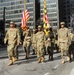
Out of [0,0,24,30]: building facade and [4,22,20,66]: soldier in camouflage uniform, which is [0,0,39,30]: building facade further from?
[4,22,20,66]: soldier in camouflage uniform

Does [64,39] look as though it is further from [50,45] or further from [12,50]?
[12,50]

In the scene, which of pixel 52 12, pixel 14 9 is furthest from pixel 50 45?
pixel 14 9

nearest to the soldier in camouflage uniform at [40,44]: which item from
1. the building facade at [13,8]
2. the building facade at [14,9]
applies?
the building facade at [14,9]

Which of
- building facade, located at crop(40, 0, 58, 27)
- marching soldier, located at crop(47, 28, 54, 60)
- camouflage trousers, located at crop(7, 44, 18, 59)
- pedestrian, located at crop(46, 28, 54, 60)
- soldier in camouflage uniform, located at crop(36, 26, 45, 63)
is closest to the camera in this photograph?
camouflage trousers, located at crop(7, 44, 18, 59)

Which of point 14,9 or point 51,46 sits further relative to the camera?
point 14,9

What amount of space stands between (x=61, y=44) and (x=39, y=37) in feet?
3.80

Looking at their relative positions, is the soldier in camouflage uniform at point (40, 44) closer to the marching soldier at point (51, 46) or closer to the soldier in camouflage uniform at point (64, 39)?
the soldier in camouflage uniform at point (64, 39)

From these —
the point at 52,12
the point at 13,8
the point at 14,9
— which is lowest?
the point at 52,12

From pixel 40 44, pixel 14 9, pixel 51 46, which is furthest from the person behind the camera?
pixel 14 9

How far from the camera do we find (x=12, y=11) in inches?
4213

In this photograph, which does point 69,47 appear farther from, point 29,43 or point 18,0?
point 18,0

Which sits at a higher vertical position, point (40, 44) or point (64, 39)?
point (64, 39)

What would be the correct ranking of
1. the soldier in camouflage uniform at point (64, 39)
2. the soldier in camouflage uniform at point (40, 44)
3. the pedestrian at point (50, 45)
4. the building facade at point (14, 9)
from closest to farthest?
1. the soldier in camouflage uniform at point (64, 39)
2. the soldier in camouflage uniform at point (40, 44)
3. the pedestrian at point (50, 45)
4. the building facade at point (14, 9)

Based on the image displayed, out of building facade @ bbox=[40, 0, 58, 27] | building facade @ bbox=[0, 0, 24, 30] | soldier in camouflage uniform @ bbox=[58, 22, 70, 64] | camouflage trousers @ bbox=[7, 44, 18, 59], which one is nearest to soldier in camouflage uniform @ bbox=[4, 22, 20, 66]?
camouflage trousers @ bbox=[7, 44, 18, 59]
